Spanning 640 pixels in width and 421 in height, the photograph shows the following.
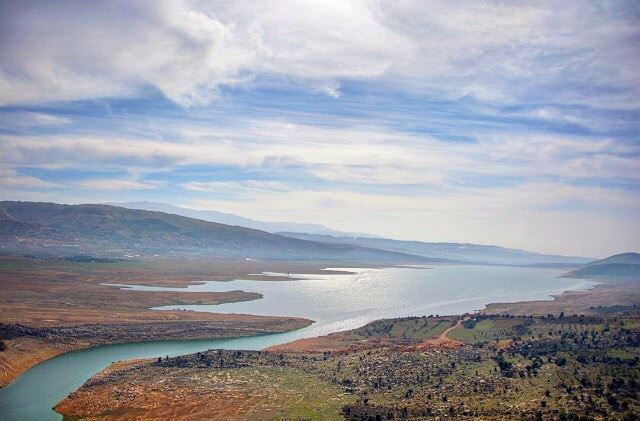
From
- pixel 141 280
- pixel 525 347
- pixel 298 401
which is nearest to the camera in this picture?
pixel 298 401

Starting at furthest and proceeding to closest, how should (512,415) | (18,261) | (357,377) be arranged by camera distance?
(18,261), (357,377), (512,415)

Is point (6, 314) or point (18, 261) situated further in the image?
point (18, 261)

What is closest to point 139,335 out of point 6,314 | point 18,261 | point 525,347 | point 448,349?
point 6,314

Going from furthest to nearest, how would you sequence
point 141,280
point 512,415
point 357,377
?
1. point 141,280
2. point 357,377
3. point 512,415

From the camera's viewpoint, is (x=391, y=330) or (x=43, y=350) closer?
(x=43, y=350)

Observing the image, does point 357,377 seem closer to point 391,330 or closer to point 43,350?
point 391,330

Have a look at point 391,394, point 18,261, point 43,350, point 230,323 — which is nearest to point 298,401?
point 391,394

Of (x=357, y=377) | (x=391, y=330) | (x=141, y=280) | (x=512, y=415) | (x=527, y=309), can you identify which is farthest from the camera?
(x=141, y=280)

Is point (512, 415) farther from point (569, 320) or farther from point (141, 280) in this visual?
point (141, 280)

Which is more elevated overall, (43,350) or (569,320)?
(569,320)
